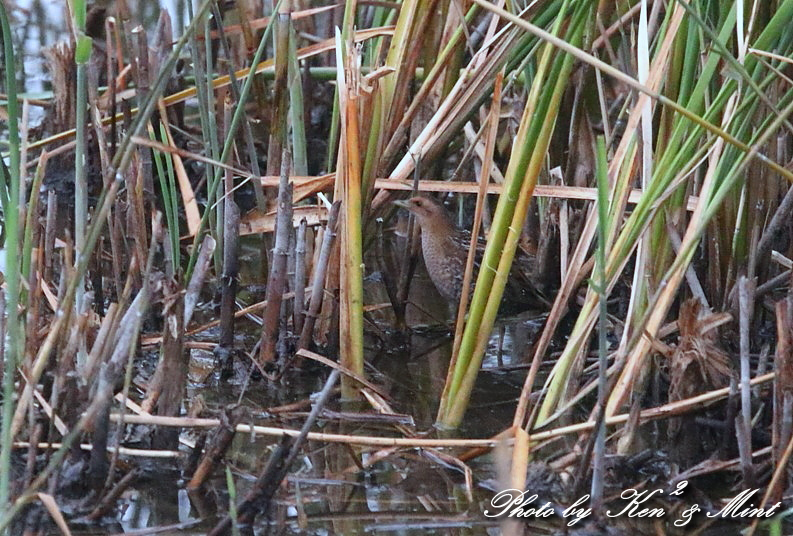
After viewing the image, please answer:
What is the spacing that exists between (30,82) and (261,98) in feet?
7.58

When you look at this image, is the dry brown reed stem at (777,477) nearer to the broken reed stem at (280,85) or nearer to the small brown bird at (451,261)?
the small brown bird at (451,261)

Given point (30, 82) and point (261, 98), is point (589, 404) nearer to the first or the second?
point (261, 98)

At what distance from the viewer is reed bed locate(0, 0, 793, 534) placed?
8.22ft

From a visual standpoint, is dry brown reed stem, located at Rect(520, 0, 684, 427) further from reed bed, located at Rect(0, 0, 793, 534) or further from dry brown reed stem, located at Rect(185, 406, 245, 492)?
dry brown reed stem, located at Rect(185, 406, 245, 492)

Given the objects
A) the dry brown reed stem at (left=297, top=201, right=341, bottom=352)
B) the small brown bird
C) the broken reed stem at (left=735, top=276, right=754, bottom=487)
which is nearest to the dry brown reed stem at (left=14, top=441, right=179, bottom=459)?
the dry brown reed stem at (left=297, top=201, right=341, bottom=352)

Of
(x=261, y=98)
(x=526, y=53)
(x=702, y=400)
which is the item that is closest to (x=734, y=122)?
(x=702, y=400)

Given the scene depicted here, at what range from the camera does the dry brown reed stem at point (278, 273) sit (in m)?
3.32

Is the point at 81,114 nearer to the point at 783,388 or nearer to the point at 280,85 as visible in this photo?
the point at 280,85

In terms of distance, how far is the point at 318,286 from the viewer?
3479 mm

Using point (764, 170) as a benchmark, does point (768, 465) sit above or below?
below

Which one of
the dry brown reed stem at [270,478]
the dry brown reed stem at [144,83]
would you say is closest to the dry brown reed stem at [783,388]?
the dry brown reed stem at [270,478]

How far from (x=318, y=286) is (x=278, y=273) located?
14cm

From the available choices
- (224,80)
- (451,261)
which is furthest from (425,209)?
(224,80)

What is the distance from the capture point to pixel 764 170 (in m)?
3.44
